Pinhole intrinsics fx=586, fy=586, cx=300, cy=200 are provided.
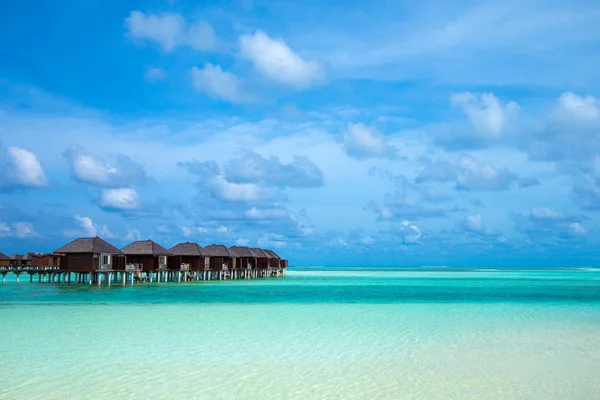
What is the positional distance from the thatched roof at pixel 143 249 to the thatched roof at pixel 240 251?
12.6 metres

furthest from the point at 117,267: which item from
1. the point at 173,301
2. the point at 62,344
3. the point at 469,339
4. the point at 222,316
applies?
the point at 469,339

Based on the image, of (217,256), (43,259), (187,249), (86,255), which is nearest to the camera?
(86,255)

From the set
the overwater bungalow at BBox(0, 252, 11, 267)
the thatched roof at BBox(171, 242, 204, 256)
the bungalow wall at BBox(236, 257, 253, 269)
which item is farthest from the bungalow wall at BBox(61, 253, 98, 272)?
the overwater bungalow at BBox(0, 252, 11, 267)

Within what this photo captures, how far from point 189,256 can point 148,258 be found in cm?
594

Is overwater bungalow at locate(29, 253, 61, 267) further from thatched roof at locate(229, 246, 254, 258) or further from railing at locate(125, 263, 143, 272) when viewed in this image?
railing at locate(125, 263, 143, 272)

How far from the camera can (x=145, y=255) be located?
46531 millimetres

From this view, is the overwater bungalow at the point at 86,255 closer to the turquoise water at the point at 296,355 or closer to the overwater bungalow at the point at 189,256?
the overwater bungalow at the point at 189,256

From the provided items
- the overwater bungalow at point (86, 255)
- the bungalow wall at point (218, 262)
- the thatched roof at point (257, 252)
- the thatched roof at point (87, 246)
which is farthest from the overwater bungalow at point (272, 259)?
the thatched roof at point (87, 246)

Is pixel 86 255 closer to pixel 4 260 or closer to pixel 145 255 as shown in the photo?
pixel 145 255

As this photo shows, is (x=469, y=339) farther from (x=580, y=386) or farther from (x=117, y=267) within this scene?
(x=117, y=267)

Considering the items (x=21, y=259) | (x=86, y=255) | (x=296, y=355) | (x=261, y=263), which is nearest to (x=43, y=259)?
(x=21, y=259)

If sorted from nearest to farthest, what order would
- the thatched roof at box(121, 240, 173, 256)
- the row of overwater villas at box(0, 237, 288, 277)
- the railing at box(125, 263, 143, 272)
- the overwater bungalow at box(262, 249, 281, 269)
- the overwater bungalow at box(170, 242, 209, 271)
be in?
the row of overwater villas at box(0, 237, 288, 277), the railing at box(125, 263, 143, 272), the thatched roof at box(121, 240, 173, 256), the overwater bungalow at box(170, 242, 209, 271), the overwater bungalow at box(262, 249, 281, 269)

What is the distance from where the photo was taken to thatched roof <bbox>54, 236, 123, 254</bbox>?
131ft

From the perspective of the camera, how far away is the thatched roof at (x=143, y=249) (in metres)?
46.3
